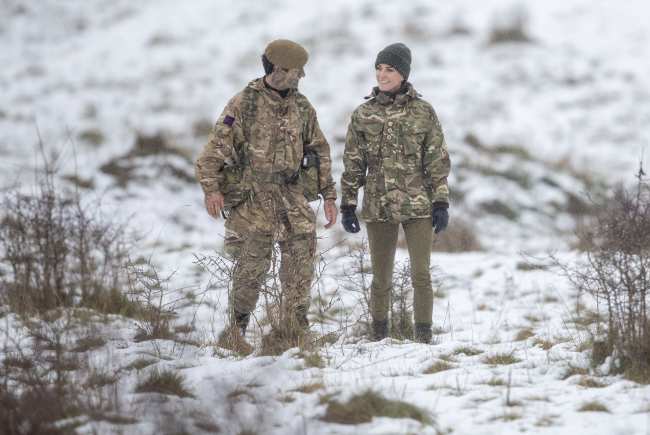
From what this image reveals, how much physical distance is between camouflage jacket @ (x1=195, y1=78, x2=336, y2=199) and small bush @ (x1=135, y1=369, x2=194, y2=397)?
52.6 inches

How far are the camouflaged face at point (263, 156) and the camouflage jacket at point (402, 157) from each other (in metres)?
0.43

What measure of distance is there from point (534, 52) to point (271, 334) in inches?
582

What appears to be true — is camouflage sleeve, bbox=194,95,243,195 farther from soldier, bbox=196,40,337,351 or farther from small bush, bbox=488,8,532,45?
small bush, bbox=488,8,532,45

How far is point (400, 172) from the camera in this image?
4426mm

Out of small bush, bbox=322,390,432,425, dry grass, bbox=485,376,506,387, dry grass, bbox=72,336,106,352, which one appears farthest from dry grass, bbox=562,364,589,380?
dry grass, bbox=72,336,106,352

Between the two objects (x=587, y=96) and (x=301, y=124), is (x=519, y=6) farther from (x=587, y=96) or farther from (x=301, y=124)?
(x=301, y=124)

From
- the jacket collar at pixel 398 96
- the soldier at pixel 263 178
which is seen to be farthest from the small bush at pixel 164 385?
the jacket collar at pixel 398 96

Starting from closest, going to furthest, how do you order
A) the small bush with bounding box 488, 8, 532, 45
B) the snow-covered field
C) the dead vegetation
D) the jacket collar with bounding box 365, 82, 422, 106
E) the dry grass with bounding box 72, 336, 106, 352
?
the snow-covered field → the dry grass with bounding box 72, 336, 106, 352 → the jacket collar with bounding box 365, 82, 422, 106 → the dead vegetation → the small bush with bounding box 488, 8, 532, 45

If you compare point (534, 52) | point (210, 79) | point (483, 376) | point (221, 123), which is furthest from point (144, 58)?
point (483, 376)

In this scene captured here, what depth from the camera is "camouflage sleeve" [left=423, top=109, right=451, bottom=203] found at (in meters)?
4.45

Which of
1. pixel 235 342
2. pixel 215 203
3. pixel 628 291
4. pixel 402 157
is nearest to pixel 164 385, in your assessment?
pixel 235 342

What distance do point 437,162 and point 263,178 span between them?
108cm

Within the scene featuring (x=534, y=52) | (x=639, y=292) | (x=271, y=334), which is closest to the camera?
(x=639, y=292)

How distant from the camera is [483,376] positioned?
3.55 m
